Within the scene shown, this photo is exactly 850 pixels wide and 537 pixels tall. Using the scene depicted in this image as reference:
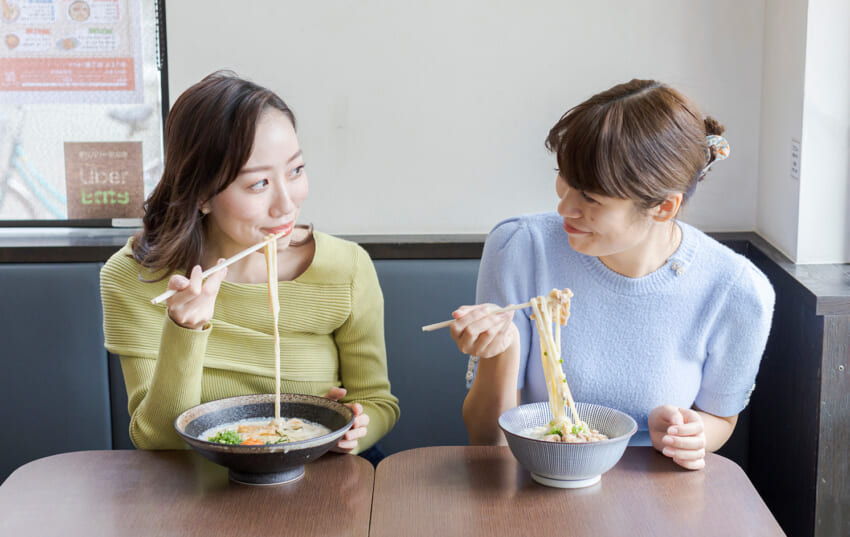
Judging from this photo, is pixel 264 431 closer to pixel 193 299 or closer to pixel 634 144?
pixel 193 299

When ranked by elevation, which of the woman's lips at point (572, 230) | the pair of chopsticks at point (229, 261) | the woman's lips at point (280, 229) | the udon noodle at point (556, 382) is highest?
the woman's lips at point (572, 230)

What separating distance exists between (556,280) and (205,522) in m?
0.82

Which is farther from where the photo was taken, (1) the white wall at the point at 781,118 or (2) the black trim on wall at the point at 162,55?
(2) the black trim on wall at the point at 162,55

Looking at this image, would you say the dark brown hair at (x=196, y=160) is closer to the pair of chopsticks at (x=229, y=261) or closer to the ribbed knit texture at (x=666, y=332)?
the pair of chopsticks at (x=229, y=261)

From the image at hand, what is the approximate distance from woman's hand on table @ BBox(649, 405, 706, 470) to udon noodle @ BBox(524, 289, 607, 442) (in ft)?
0.38

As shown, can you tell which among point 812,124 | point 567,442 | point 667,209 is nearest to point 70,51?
point 667,209

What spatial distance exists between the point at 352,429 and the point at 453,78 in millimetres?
1174

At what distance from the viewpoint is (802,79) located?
2078 millimetres

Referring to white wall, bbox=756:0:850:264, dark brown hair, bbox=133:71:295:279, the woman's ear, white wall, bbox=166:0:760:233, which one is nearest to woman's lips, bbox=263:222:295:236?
dark brown hair, bbox=133:71:295:279

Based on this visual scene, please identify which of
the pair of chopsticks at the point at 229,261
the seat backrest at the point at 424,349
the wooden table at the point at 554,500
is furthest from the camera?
the seat backrest at the point at 424,349

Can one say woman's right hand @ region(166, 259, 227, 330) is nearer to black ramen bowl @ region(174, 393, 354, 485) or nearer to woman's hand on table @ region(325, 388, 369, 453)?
black ramen bowl @ region(174, 393, 354, 485)

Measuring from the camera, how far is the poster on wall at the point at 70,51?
7.79ft

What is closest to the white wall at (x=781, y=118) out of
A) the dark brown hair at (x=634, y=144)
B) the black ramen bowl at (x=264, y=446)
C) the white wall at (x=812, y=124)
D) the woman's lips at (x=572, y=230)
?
the white wall at (x=812, y=124)

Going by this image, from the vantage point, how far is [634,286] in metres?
1.67
